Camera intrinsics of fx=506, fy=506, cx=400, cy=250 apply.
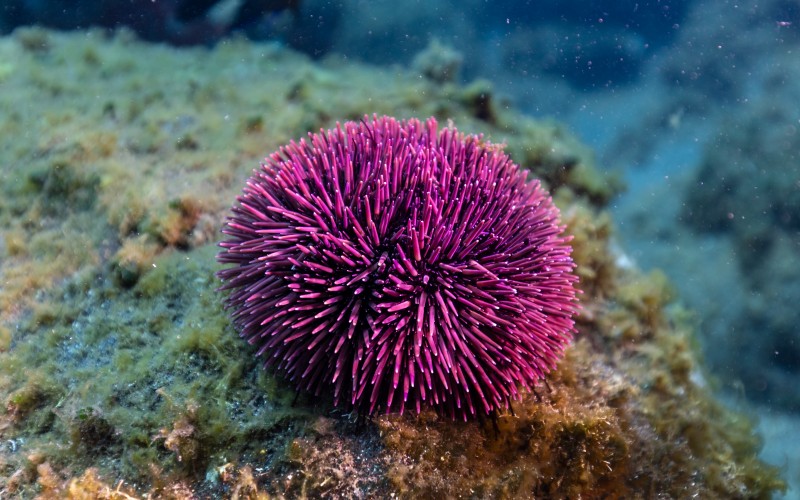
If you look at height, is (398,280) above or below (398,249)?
below

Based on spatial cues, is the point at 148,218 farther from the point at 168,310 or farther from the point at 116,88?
the point at 116,88

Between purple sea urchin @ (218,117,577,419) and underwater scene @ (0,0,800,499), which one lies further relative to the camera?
underwater scene @ (0,0,800,499)

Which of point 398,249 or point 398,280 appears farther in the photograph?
point 398,249

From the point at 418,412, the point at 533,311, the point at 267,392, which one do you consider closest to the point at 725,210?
the point at 533,311
